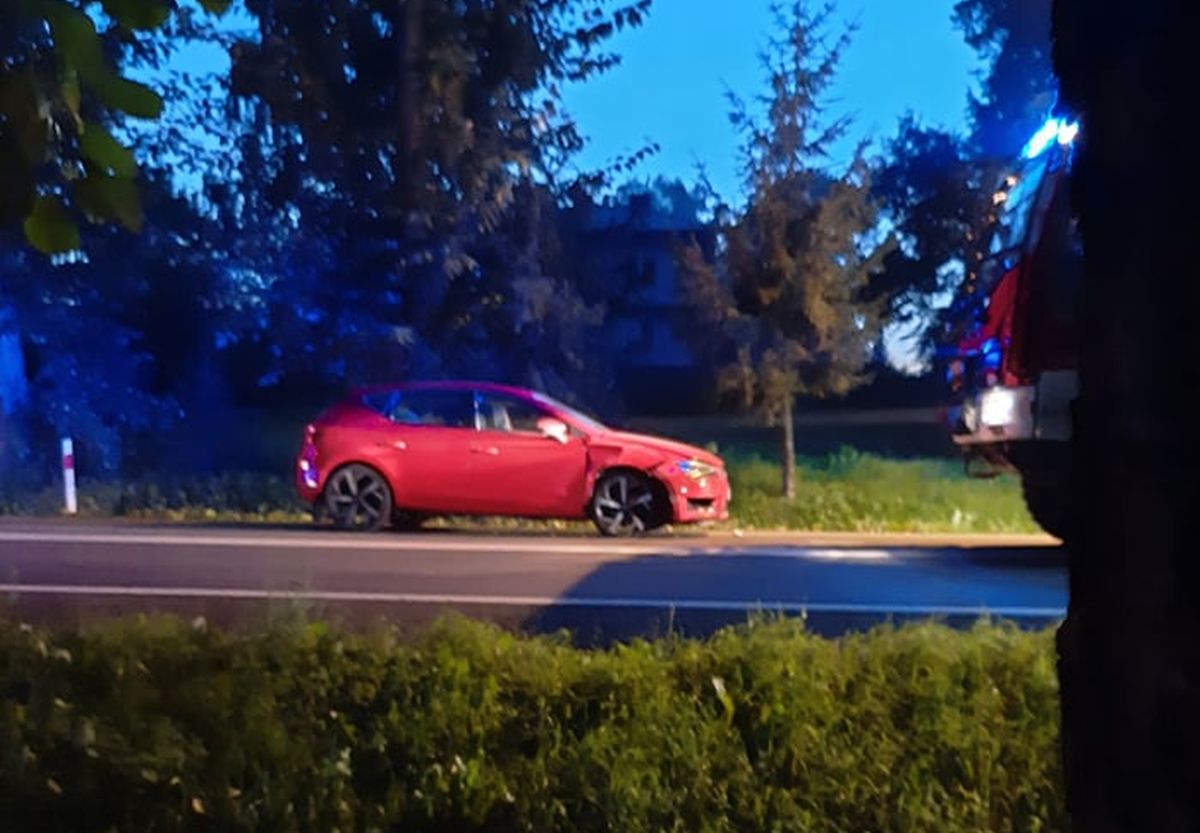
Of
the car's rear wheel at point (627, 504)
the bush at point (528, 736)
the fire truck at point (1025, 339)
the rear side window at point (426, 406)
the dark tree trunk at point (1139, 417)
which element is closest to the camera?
the dark tree trunk at point (1139, 417)

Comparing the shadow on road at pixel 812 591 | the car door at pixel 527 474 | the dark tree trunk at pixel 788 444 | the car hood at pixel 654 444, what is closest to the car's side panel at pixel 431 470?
the car door at pixel 527 474

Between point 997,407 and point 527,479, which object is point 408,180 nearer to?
point 527,479

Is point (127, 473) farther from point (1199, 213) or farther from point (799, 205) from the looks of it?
point (1199, 213)

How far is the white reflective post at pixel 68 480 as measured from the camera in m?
13.5

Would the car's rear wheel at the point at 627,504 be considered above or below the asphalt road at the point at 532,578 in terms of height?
above

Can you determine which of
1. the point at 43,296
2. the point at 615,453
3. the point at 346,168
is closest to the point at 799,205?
the point at 615,453

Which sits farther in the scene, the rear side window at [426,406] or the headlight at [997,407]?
the rear side window at [426,406]

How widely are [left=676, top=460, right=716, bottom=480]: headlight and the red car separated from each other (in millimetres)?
11

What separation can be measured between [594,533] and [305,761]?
284 inches

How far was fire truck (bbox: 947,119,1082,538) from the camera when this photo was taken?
7.20m

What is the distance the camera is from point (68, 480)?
13.9m

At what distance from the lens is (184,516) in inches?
505

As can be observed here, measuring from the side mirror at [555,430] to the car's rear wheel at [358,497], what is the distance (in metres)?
1.30

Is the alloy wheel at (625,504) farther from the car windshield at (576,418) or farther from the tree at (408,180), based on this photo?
the tree at (408,180)
